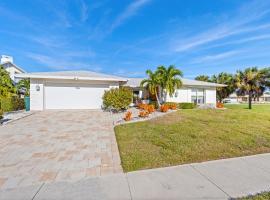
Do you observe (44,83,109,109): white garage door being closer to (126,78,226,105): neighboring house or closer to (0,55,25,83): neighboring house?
(126,78,226,105): neighboring house

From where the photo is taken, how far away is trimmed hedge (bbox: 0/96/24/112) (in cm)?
1481

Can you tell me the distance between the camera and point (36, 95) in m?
15.3

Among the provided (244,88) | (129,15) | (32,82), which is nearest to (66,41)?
(32,82)

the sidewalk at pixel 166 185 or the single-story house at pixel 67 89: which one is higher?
the single-story house at pixel 67 89

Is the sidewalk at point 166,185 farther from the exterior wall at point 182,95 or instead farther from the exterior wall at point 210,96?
the exterior wall at point 210,96

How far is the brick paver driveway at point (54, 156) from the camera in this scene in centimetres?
387

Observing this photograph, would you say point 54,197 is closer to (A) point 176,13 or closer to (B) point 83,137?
(B) point 83,137

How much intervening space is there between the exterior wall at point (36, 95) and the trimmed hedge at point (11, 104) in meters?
1.97

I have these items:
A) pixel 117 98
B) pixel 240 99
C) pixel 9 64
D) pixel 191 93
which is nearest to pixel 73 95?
pixel 117 98

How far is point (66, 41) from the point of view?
61.3 ft

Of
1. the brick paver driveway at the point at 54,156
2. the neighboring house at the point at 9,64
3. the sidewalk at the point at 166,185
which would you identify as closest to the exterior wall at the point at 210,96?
the brick paver driveway at the point at 54,156

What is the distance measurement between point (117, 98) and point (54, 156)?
10018 mm

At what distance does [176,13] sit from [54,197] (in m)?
15.6

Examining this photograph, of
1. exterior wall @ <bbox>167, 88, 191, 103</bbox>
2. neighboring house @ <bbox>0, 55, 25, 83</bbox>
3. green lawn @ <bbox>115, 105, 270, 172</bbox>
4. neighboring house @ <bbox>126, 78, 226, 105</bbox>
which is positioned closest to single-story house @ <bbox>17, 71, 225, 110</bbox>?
neighboring house @ <bbox>126, 78, 226, 105</bbox>
